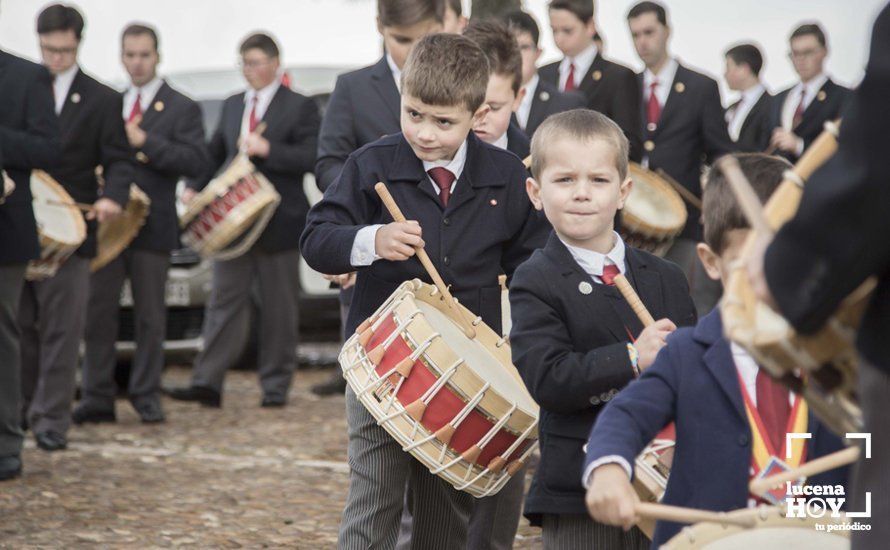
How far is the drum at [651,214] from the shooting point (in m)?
7.82

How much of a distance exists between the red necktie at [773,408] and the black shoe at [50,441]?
5.85 meters

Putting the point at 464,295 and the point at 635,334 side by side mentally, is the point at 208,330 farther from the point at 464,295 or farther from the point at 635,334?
the point at 635,334

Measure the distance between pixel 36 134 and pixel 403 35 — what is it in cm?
261

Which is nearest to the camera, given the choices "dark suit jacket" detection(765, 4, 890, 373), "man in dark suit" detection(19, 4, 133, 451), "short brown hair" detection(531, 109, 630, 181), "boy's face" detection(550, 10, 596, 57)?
"dark suit jacket" detection(765, 4, 890, 373)

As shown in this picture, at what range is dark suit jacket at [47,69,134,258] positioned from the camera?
28.4 feet

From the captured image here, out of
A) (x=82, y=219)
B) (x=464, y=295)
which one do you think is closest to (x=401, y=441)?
(x=464, y=295)

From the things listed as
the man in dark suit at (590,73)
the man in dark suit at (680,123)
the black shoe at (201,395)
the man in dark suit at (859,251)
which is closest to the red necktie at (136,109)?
the black shoe at (201,395)

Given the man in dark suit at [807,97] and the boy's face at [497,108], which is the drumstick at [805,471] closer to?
the boy's face at [497,108]

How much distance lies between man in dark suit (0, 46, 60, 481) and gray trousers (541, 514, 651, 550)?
13.5 feet

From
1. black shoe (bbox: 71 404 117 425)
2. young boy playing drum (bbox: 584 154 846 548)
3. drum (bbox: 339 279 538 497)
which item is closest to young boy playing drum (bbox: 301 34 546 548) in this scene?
drum (bbox: 339 279 538 497)

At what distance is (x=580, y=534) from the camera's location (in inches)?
Result: 150

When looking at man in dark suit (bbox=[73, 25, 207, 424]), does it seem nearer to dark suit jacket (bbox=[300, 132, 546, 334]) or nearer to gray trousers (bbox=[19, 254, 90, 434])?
gray trousers (bbox=[19, 254, 90, 434])

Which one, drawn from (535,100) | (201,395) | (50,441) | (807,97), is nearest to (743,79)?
(807,97)

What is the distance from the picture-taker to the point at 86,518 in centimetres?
649
